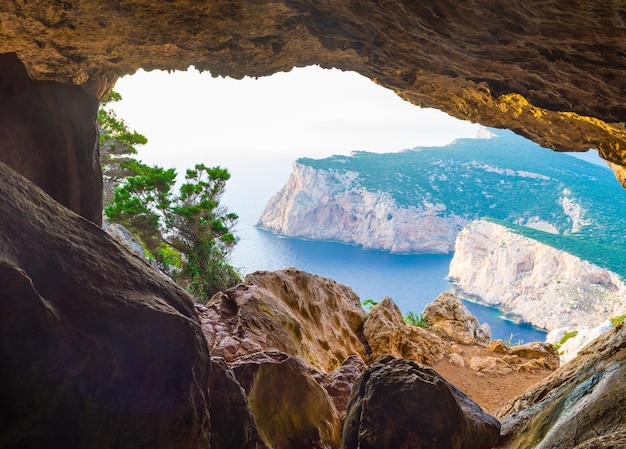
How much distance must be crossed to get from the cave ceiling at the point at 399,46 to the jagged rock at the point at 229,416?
5.00m

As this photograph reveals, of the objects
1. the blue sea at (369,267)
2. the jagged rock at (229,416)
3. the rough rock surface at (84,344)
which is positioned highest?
the rough rock surface at (84,344)

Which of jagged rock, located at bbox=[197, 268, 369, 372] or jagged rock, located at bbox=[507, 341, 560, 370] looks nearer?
jagged rock, located at bbox=[197, 268, 369, 372]

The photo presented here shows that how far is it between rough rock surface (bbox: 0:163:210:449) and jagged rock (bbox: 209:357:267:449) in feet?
2.40

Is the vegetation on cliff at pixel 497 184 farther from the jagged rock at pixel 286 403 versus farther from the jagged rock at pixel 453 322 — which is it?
the jagged rock at pixel 286 403

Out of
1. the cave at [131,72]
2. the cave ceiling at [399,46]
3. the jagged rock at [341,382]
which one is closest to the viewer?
the cave at [131,72]

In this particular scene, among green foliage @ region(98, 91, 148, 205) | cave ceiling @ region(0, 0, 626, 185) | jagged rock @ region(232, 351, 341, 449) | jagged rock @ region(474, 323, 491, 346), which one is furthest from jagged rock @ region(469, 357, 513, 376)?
green foliage @ region(98, 91, 148, 205)

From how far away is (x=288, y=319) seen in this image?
9812mm

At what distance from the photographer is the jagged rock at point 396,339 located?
1409 cm

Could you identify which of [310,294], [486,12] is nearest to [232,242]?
[310,294]

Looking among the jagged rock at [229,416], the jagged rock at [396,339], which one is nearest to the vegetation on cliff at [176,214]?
the jagged rock at [396,339]

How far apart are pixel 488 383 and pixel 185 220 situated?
1434 cm

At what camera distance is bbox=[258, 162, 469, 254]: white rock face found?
67.6m

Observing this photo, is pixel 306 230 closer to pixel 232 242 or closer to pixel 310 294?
pixel 232 242

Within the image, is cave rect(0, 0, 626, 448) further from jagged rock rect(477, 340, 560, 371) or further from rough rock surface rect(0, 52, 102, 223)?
jagged rock rect(477, 340, 560, 371)
